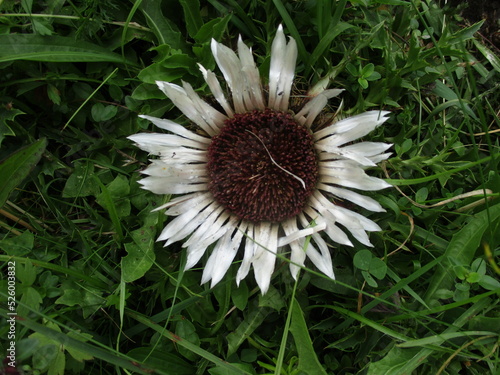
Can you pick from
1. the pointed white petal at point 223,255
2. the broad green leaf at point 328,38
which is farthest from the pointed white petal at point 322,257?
the broad green leaf at point 328,38

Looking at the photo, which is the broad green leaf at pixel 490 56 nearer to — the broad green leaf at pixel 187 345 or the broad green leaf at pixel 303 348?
the broad green leaf at pixel 303 348

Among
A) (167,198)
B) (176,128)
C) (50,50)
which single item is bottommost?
(167,198)

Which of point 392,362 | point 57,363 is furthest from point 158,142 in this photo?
point 392,362

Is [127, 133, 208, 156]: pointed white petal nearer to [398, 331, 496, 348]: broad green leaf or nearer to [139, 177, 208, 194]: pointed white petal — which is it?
[139, 177, 208, 194]: pointed white petal

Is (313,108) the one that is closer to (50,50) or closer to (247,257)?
(247,257)

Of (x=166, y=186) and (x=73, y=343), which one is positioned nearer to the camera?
(x=73, y=343)

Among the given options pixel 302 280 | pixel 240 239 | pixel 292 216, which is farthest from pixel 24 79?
pixel 302 280
